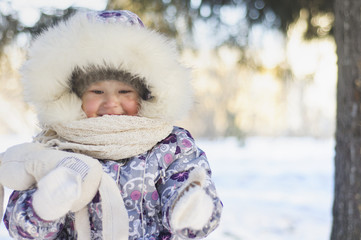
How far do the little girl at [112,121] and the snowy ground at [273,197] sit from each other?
103 inches

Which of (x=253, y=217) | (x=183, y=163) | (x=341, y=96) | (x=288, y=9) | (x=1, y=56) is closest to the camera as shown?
(x=183, y=163)

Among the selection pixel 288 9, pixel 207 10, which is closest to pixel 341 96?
pixel 288 9

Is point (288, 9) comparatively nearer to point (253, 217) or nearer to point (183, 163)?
point (253, 217)

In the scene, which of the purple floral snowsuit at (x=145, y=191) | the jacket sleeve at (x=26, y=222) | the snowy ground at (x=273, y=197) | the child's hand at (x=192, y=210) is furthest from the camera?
the snowy ground at (x=273, y=197)

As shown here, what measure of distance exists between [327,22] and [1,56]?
3231 millimetres

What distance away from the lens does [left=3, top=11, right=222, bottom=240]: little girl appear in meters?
1.31

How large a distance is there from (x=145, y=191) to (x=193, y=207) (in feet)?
1.12

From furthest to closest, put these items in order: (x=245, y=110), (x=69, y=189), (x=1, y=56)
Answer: (x=245, y=110)
(x=1, y=56)
(x=69, y=189)

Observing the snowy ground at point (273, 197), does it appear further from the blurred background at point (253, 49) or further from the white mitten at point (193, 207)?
the white mitten at point (193, 207)

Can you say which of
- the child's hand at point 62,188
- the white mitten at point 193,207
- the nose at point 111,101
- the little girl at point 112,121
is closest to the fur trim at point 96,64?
the little girl at point 112,121

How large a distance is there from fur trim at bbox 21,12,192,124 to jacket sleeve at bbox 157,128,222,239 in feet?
0.39

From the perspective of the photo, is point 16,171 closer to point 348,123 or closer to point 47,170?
point 47,170

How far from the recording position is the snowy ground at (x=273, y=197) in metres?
4.23

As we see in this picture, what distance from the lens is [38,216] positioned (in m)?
1.18
